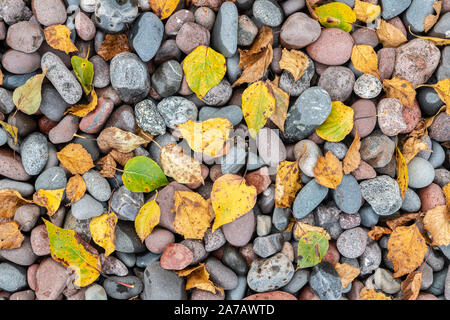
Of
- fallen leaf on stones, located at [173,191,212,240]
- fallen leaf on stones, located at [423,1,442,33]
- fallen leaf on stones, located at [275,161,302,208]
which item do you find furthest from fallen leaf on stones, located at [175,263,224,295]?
fallen leaf on stones, located at [423,1,442,33]

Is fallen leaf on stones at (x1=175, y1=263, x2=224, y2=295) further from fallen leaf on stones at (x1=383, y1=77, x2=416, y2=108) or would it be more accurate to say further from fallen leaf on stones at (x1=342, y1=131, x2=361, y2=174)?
fallen leaf on stones at (x1=383, y1=77, x2=416, y2=108)

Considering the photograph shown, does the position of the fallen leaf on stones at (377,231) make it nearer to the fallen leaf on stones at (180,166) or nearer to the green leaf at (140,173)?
the fallen leaf on stones at (180,166)

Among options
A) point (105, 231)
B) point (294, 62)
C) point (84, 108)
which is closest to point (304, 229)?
point (294, 62)

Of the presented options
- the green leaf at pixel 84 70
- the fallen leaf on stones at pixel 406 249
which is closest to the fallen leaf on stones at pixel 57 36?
the green leaf at pixel 84 70

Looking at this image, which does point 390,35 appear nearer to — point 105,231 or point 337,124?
point 337,124

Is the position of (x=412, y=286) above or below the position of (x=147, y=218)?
below

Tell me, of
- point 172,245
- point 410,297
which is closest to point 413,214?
point 410,297

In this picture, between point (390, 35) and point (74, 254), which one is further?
point (390, 35)

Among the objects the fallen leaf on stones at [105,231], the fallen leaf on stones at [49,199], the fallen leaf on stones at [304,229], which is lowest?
the fallen leaf on stones at [304,229]

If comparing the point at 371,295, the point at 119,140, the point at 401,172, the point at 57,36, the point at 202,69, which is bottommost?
the point at 371,295
